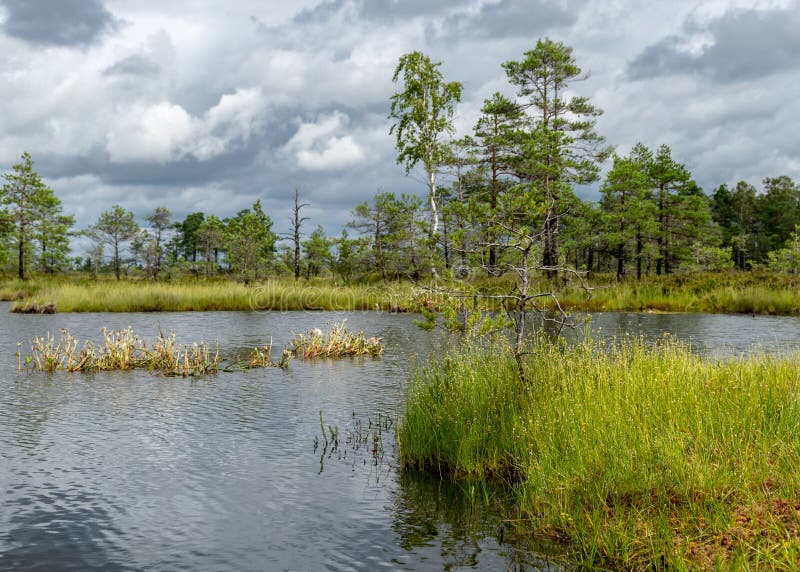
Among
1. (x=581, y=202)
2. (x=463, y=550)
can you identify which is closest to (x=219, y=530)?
(x=463, y=550)

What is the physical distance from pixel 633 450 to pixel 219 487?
15.9 ft

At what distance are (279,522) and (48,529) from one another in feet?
7.72

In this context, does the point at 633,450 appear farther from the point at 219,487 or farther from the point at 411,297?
the point at 411,297

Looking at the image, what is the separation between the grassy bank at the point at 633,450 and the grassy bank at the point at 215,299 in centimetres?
2317

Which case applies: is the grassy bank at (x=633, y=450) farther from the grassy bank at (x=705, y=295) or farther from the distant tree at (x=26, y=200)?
the distant tree at (x=26, y=200)

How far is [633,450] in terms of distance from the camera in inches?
236

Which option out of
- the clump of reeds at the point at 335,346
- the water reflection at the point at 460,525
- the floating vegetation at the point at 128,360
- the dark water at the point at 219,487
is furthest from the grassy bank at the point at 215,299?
the water reflection at the point at 460,525

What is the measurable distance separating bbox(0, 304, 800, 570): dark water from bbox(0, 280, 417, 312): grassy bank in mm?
19708

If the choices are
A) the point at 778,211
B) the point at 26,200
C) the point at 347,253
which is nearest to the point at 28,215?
the point at 26,200

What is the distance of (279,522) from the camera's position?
6461 millimetres

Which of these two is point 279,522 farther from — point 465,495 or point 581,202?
point 581,202

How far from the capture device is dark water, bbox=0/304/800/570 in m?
5.75

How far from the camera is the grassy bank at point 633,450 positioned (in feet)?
17.1

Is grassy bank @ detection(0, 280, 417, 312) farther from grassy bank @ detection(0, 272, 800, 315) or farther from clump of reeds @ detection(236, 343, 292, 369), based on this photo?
clump of reeds @ detection(236, 343, 292, 369)
